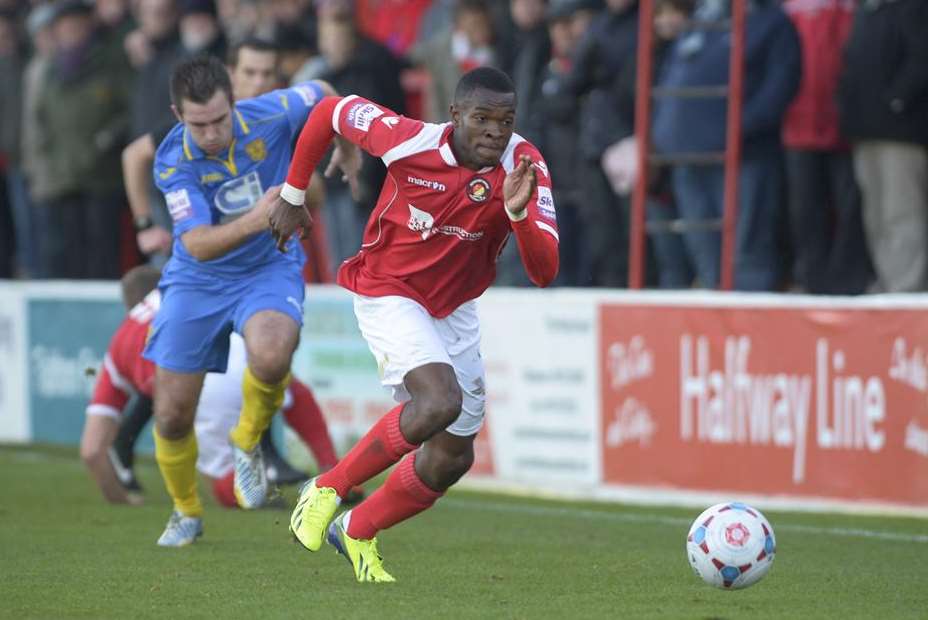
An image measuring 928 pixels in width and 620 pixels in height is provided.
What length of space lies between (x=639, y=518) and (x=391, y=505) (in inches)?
143

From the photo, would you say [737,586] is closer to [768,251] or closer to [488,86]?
[488,86]

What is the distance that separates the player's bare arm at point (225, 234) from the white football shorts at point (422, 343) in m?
0.87

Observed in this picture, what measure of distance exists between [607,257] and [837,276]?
1.91 metres

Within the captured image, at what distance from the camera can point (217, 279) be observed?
30.3 feet

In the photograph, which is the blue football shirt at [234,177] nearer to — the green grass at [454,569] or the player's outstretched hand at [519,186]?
the green grass at [454,569]

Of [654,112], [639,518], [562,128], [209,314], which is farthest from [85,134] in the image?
[209,314]

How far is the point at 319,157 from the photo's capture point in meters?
8.27

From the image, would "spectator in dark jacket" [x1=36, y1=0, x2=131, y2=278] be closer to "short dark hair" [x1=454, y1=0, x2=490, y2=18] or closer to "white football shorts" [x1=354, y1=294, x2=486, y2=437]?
"short dark hair" [x1=454, y1=0, x2=490, y2=18]

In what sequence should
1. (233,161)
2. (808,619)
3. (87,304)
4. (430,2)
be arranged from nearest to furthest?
(808,619) → (233,161) → (87,304) → (430,2)

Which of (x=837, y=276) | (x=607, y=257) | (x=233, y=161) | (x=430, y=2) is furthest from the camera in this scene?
(x=430, y=2)

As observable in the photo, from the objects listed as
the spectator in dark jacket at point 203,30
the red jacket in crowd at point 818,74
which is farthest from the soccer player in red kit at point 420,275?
the spectator in dark jacket at point 203,30

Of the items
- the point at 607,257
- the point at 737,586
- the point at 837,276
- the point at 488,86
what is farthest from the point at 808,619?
the point at 607,257

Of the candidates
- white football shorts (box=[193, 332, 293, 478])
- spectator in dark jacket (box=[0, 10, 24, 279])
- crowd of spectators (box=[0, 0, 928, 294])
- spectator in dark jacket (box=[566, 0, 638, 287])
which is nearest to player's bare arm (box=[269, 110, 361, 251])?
white football shorts (box=[193, 332, 293, 478])

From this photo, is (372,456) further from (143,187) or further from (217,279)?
(143,187)
